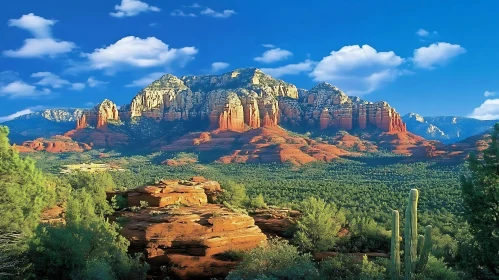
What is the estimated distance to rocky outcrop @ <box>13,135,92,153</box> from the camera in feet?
498

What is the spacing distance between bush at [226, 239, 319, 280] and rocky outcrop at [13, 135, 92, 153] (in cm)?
14711

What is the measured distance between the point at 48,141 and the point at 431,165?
142 m

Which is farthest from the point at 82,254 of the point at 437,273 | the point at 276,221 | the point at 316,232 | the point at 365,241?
the point at 365,241

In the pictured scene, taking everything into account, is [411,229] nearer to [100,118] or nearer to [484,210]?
[484,210]

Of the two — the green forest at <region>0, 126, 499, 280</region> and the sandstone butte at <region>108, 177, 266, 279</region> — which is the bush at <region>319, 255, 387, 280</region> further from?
the sandstone butte at <region>108, 177, 266, 279</region>

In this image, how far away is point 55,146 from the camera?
513ft

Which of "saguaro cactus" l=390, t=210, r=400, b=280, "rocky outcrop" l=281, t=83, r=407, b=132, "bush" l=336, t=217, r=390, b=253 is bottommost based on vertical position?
"bush" l=336, t=217, r=390, b=253

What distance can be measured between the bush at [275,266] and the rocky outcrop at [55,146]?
14711 cm

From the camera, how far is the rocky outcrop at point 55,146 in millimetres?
151750

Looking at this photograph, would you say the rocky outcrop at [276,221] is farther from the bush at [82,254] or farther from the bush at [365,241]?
the bush at [82,254]

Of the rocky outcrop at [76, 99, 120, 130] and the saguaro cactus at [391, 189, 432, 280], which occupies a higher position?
the rocky outcrop at [76, 99, 120, 130]

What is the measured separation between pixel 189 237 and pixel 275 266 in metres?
7.18

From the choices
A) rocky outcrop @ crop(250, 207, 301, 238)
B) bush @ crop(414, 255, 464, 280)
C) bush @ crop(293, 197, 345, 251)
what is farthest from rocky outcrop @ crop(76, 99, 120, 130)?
bush @ crop(414, 255, 464, 280)

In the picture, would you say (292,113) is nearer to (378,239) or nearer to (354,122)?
(354,122)
